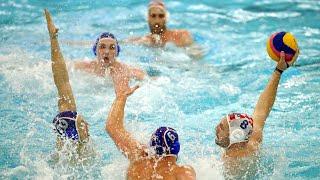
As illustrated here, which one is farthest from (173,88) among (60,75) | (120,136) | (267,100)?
(120,136)

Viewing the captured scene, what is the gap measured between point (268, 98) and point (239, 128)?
55 centimetres

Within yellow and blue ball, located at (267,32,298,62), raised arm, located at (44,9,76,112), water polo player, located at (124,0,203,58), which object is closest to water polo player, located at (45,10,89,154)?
raised arm, located at (44,9,76,112)

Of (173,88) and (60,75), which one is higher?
(60,75)

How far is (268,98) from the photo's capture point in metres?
5.01

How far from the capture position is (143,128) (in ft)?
20.1

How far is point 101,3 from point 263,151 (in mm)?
7162

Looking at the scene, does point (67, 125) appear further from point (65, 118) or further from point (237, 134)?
point (237, 134)

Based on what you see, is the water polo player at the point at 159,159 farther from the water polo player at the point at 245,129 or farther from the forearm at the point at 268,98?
the forearm at the point at 268,98

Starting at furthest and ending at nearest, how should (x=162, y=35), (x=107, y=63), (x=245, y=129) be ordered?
1. (x=162, y=35)
2. (x=107, y=63)
3. (x=245, y=129)

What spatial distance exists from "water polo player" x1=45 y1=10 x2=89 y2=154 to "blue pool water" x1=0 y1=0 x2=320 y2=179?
301 millimetres

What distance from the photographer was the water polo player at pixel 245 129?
182 inches

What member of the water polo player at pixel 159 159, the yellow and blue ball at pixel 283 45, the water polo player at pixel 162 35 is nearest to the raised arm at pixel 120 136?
the water polo player at pixel 159 159

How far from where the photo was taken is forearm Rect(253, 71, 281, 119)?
4977 mm

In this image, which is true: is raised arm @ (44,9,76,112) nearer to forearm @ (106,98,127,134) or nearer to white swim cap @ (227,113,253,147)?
forearm @ (106,98,127,134)
